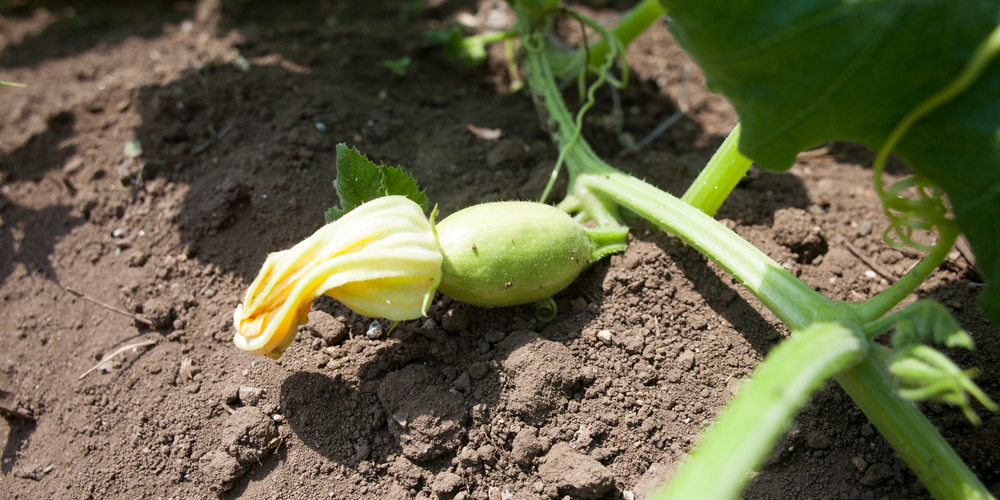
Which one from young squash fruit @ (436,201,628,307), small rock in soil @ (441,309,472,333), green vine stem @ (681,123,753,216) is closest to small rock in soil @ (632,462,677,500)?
young squash fruit @ (436,201,628,307)

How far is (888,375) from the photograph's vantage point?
5.19 feet

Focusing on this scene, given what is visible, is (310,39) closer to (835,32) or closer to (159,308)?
(159,308)

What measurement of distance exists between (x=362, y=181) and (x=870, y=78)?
150 centimetres

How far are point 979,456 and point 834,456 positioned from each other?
0.40 metres

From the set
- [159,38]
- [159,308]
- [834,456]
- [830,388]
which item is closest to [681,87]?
[830,388]

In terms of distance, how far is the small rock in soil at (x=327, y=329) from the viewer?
2.17m

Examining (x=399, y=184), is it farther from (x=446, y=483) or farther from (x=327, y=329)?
(x=446, y=483)

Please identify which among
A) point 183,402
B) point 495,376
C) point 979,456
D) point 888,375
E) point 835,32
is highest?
point 835,32

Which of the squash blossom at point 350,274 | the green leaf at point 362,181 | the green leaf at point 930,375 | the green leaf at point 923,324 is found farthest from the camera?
the green leaf at point 362,181

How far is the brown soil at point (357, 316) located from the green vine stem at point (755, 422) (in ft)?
2.20

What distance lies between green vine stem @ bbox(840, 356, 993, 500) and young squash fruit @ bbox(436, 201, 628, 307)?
36.7 inches

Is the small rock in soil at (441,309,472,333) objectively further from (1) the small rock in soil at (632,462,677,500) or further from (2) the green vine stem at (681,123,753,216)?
(2) the green vine stem at (681,123,753,216)

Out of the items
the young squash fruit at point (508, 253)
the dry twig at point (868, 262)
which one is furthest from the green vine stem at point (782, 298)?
the dry twig at point (868, 262)

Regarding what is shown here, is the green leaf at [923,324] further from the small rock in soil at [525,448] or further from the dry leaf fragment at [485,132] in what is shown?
the dry leaf fragment at [485,132]
